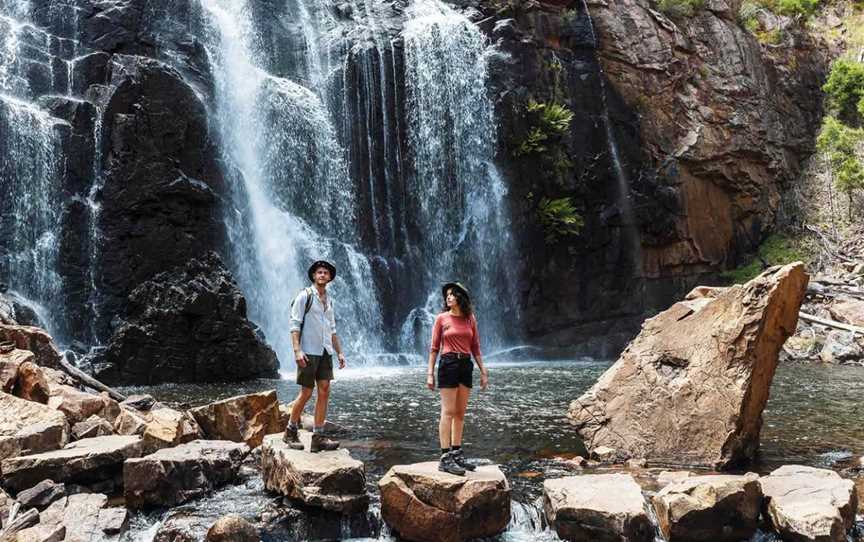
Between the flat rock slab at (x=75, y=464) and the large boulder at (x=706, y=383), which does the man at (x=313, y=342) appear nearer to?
the flat rock slab at (x=75, y=464)

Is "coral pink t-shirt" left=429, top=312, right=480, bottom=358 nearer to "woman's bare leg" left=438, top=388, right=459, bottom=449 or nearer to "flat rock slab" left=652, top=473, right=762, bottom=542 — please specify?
"woman's bare leg" left=438, top=388, right=459, bottom=449

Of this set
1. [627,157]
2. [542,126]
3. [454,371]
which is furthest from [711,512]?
[627,157]

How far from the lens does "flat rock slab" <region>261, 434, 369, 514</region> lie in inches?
251

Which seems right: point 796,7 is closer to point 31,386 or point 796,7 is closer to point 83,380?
point 83,380

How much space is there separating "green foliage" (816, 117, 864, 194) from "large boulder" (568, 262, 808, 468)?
24583 mm

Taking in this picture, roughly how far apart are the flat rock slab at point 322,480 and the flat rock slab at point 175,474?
0.74 m

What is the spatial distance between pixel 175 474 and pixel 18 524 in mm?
1418

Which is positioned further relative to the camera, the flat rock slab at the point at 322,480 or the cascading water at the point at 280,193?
the cascading water at the point at 280,193

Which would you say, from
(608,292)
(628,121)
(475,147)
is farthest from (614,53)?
(608,292)

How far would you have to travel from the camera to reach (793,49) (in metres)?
32.5

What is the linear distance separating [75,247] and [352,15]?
13.8 m

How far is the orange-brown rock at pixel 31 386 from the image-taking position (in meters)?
8.56

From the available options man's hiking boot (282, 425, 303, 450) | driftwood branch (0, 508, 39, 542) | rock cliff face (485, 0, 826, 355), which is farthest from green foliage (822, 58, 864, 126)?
driftwood branch (0, 508, 39, 542)

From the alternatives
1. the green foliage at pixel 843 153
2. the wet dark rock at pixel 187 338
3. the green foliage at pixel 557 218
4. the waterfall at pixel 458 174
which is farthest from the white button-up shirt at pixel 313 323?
the green foliage at pixel 843 153
